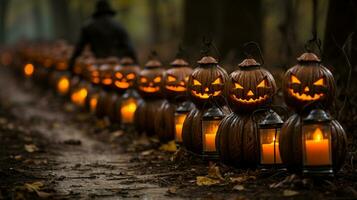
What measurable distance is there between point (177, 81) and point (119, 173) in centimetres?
254

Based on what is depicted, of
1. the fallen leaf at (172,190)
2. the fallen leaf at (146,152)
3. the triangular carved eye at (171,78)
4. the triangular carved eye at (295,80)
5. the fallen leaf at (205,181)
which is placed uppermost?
the triangular carved eye at (171,78)

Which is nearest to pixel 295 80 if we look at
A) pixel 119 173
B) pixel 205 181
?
pixel 205 181

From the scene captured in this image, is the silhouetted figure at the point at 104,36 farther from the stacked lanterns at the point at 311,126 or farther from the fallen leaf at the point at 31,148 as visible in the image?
the stacked lanterns at the point at 311,126

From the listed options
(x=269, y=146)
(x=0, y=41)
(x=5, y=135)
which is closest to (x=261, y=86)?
(x=269, y=146)

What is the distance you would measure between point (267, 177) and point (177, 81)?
12.1 ft

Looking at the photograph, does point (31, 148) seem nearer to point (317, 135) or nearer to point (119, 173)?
point (119, 173)

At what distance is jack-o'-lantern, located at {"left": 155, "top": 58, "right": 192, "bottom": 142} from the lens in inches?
455

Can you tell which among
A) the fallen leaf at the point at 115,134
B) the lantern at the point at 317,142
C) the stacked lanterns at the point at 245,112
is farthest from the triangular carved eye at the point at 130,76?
the lantern at the point at 317,142

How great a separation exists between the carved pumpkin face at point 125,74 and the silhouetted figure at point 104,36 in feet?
8.05

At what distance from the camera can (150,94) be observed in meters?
12.7

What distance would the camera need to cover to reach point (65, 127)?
16.3 m

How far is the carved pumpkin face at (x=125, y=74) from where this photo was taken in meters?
14.7

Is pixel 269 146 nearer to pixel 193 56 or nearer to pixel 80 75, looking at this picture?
pixel 193 56

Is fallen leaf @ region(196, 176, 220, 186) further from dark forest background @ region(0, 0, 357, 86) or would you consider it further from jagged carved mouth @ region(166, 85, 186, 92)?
jagged carved mouth @ region(166, 85, 186, 92)
